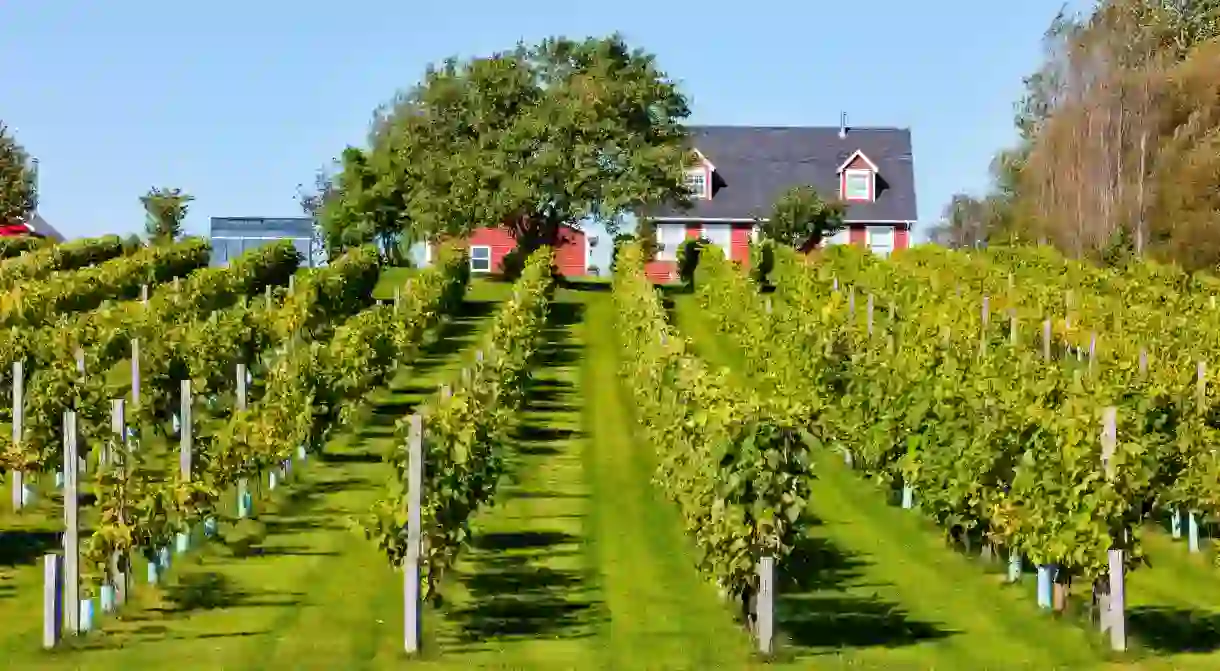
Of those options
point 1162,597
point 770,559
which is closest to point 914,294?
point 1162,597

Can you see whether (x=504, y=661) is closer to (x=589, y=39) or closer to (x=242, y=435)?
(x=242, y=435)

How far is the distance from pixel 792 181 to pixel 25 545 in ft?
245

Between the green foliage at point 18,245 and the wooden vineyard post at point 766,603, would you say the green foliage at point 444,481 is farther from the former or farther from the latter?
the green foliage at point 18,245

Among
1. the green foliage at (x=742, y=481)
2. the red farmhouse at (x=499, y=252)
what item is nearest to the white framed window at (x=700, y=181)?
the red farmhouse at (x=499, y=252)

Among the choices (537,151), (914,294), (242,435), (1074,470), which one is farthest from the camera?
(537,151)

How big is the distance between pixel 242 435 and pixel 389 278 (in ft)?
157

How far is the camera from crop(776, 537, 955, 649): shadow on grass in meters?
21.6

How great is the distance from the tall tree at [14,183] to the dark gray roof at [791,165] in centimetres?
2820

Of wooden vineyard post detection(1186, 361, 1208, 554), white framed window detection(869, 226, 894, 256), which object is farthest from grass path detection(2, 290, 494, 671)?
white framed window detection(869, 226, 894, 256)

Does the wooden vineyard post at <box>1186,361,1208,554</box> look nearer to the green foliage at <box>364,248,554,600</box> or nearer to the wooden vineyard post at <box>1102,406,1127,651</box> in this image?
the wooden vineyard post at <box>1102,406,1127,651</box>

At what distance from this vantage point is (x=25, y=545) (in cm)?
2708

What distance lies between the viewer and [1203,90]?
246 ft

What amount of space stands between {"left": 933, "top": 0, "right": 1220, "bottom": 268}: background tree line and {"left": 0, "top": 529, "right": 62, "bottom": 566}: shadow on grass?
171 ft

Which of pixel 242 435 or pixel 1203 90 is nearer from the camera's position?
pixel 242 435
